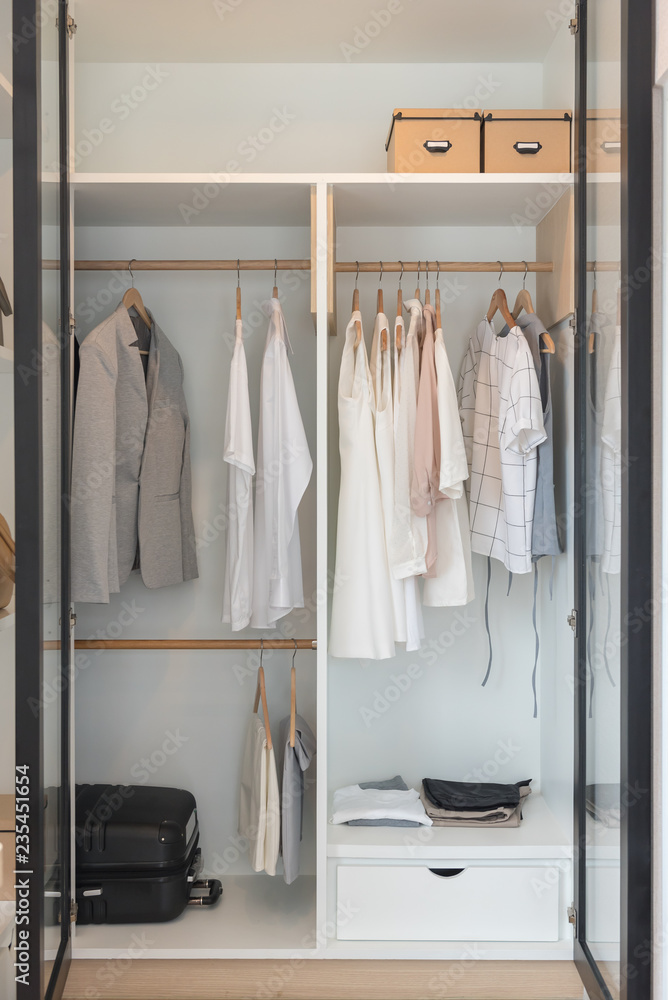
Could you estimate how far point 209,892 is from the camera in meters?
2.38

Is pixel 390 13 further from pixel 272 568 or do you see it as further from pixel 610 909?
pixel 610 909

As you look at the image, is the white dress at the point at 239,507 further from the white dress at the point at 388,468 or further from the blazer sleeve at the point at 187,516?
the white dress at the point at 388,468

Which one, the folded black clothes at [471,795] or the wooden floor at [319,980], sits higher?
the folded black clothes at [471,795]

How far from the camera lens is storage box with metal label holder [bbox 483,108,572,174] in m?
2.27

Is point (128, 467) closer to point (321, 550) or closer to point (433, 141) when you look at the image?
point (321, 550)

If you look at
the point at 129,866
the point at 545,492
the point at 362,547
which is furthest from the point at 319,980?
the point at 545,492

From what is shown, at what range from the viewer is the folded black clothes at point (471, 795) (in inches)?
92.3

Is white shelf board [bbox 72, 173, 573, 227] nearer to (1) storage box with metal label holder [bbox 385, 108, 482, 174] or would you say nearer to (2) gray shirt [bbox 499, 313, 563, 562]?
(1) storage box with metal label holder [bbox 385, 108, 482, 174]

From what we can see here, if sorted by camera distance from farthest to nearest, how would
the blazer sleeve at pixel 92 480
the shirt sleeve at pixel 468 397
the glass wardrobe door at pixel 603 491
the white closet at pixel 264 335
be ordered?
the white closet at pixel 264 335 < the shirt sleeve at pixel 468 397 < the blazer sleeve at pixel 92 480 < the glass wardrobe door at pixel 603 491

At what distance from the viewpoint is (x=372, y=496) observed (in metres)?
2.23

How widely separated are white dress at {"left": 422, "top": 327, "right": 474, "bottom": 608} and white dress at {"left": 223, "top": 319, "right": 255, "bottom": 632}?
535 mm

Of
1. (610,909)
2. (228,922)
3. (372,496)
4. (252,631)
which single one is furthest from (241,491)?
(610,909)

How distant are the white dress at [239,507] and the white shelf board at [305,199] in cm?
41
